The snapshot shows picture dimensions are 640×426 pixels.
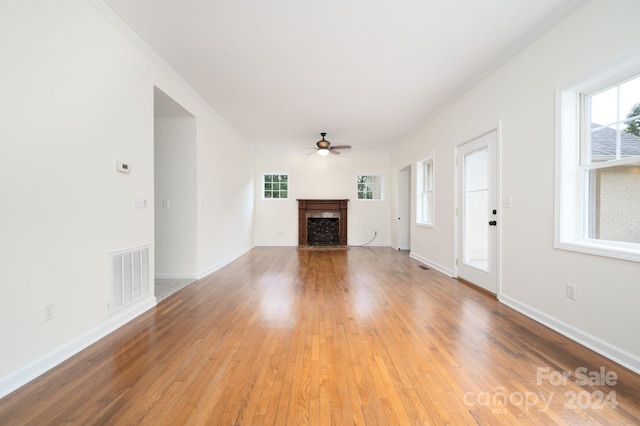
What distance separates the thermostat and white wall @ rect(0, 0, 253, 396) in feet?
0.15

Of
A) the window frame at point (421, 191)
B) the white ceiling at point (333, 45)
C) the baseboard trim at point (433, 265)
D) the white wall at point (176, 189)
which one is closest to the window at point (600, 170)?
the white ceiling at point (333, 45)

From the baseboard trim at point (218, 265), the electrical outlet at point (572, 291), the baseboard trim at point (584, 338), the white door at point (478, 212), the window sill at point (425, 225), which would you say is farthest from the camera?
the window sill at point (425, 225)

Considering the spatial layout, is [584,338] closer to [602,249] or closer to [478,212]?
[602,249]

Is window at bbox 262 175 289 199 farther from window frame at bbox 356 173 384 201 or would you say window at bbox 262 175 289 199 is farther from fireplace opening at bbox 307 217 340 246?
window frame at bbox 356 173 384 201

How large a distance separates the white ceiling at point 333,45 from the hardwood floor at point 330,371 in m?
2.71

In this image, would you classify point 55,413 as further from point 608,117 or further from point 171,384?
point 608,117

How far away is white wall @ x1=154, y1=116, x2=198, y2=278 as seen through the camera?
399 centimetres

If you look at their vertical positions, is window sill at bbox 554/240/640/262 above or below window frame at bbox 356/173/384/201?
below

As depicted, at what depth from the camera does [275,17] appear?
2340 mm

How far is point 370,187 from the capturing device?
25.8 feet

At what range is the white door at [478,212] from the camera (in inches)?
126

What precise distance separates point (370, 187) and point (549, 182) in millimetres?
5526

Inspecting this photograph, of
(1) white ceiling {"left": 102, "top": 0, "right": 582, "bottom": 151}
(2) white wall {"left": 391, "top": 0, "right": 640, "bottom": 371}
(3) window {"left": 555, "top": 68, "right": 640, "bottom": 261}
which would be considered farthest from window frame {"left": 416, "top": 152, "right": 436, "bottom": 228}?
(3) window {"left": 555, "top": 68, "right": 640, "bottom": 261}

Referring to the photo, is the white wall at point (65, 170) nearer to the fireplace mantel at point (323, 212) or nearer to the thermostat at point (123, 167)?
A: the thermostat at point (123, 167)
